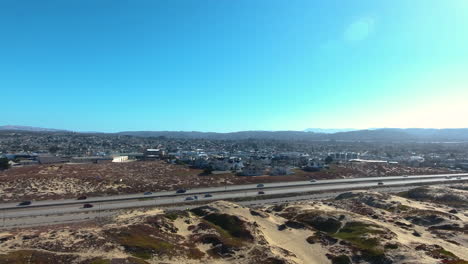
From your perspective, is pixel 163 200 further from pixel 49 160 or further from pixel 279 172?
pixel 49 160

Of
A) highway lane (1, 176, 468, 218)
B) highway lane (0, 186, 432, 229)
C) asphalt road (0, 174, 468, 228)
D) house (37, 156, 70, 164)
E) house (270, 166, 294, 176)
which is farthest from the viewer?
house (37, 156, 70, 164)

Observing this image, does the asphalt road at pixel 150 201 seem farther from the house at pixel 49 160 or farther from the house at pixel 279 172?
the house at pixel 49 160

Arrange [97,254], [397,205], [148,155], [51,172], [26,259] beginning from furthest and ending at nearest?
[148,155]
[51,172]
[397,205]
[97,254]
[26,259]

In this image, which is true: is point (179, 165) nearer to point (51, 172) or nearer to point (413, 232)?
point (51, 172)

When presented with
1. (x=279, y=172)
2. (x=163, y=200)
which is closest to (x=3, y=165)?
(x=163, y=200)

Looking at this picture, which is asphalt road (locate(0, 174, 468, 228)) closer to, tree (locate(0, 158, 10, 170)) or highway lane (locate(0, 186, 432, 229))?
highway lane (locate(0, 186, 432, 229))

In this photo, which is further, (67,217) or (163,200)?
(163,200)

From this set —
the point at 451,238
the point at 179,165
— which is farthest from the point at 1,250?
the point at 179,165

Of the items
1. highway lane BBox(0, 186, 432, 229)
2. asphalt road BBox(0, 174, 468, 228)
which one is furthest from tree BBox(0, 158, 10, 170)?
highway lane BBox(0, 186, 432, 229)
